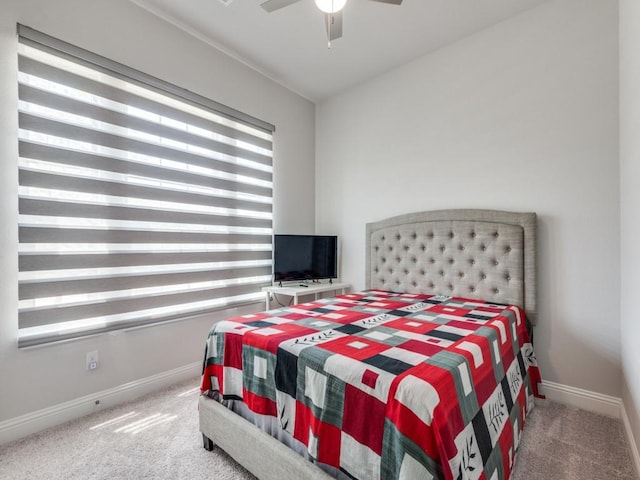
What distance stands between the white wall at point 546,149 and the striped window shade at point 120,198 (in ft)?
5.58

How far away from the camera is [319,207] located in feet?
12.5

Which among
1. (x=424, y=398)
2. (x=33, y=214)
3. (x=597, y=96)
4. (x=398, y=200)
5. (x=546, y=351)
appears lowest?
(x=546, y=351)

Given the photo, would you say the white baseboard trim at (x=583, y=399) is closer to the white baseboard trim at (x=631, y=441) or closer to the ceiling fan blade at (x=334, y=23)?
the white baseboard trim at (x=631, y=441)

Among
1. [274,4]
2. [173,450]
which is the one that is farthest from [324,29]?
[173,450]

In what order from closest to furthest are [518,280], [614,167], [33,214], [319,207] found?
[33,214]
[614,167]
[518,280]
[319,207]

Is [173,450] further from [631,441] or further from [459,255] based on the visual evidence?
[631,441]

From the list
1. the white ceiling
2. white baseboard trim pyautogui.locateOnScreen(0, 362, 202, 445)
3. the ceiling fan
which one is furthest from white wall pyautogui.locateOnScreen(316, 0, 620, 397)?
white baseboard trim pyautogui.locateOnScreen(0, 362, 202, 445)

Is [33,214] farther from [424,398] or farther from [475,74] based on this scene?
[475,74]

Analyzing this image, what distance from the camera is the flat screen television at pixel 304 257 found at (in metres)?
3.20

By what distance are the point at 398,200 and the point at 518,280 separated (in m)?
1.26

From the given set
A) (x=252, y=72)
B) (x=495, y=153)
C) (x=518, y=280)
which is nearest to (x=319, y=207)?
(x=252, y=72)

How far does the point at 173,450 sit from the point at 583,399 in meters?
2.65

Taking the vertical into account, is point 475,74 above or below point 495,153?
above

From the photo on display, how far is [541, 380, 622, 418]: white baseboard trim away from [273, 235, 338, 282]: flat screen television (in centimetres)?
204
